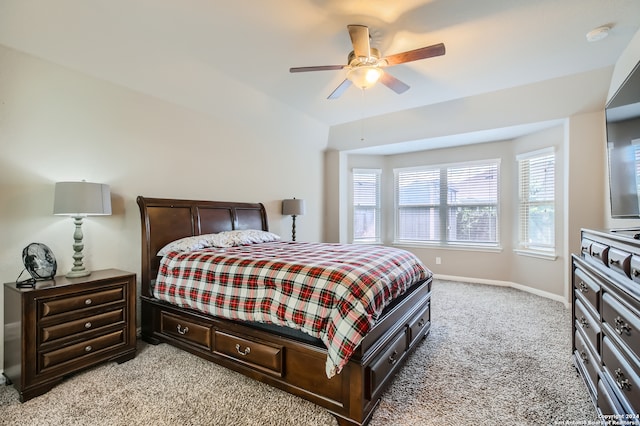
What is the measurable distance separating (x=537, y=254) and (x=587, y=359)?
2964 millimetres

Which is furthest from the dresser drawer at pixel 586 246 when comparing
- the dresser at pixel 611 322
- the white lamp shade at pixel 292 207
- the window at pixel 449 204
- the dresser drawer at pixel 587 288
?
the white lamp shade at pixel 292 207

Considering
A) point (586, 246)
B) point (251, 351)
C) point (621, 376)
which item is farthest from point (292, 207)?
point (621, 376)

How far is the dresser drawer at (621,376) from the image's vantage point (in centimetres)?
124

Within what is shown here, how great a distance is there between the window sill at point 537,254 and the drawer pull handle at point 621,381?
3.33m

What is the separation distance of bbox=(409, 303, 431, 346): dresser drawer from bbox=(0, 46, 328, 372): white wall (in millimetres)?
2820

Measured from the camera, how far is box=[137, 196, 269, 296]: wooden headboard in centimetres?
284

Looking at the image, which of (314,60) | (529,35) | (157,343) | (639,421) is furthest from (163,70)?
(639,421)

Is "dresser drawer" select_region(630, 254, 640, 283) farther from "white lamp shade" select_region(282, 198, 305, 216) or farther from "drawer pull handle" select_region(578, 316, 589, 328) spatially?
"white lamp shade" select_region(282, 198, 305, 216)

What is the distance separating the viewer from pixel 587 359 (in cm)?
189

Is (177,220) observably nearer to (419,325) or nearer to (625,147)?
(419,325)

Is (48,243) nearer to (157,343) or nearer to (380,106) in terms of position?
(157,343)

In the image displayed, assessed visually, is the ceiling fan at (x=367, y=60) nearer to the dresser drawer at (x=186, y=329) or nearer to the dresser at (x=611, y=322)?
the dresser at (x=611, y=322)

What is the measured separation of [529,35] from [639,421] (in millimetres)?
2868

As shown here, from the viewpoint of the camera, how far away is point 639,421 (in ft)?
3.90
